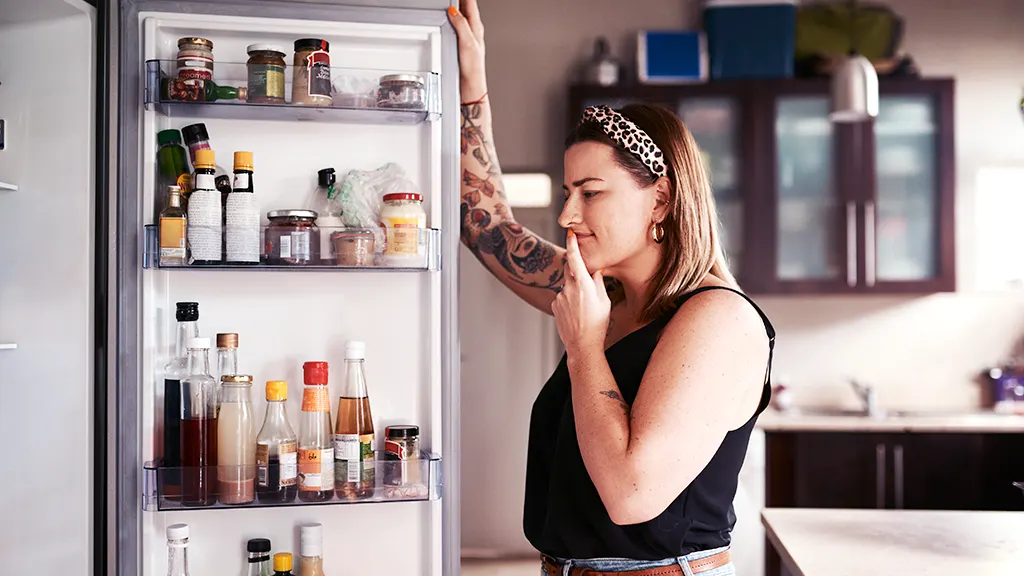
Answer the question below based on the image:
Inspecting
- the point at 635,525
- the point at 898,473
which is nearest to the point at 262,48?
the point at 635,525

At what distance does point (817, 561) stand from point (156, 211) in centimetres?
132

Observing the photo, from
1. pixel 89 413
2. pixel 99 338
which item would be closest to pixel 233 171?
pixel 99 338

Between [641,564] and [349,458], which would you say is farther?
[349,458]

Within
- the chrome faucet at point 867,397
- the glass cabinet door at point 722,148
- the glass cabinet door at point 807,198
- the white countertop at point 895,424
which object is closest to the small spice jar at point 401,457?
the white countertop at point 895,424

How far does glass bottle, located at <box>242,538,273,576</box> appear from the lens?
5.03 ft

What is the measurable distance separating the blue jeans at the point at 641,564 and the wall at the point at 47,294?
0.85 m

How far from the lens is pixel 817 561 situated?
1575 millimetres

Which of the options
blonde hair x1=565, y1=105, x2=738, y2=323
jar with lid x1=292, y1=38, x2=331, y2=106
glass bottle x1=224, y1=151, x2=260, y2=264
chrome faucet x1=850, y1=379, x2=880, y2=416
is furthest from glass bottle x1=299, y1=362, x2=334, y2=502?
chrome faucet x1=850, y1=379, x2=880, y2=416

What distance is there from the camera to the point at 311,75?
1.52 metres

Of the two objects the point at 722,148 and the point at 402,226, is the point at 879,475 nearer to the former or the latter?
the point at 722,148

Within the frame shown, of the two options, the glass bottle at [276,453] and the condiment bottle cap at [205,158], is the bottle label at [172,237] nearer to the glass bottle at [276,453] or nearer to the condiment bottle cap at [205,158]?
the condiment bottle cap at [205,158]

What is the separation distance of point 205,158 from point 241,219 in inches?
4.5

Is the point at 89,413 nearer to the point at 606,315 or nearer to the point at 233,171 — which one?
the point at 233,171

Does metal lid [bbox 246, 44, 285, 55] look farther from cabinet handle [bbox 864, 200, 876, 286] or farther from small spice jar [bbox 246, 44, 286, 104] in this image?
cabinet handle [bbox 864, 200, 876, 286]
